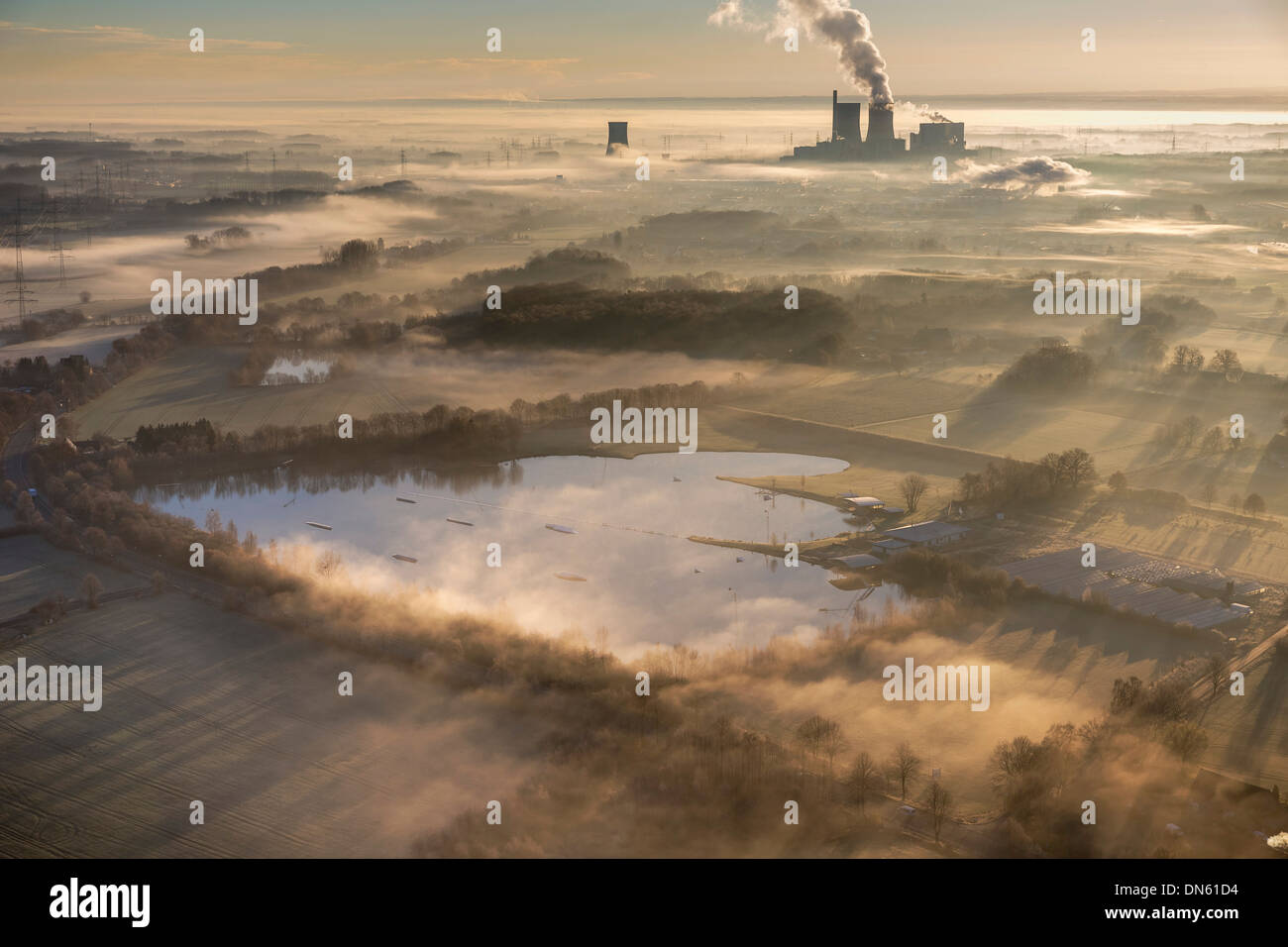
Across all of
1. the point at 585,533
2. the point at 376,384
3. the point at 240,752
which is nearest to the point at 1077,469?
the point at 585,533

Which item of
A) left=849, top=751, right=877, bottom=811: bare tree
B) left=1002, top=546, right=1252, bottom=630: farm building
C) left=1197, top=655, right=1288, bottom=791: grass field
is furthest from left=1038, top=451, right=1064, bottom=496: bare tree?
left=849, top=751, right=877, bottom=811: bare tree

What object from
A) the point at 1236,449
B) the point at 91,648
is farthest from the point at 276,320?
the point at 1236,449

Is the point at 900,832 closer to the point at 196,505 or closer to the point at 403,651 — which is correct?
the point at 403,651

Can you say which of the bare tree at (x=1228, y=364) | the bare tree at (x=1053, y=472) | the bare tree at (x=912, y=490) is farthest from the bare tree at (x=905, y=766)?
the bare tree at (x=1228, y=364)

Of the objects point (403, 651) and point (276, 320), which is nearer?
point (403, 651)

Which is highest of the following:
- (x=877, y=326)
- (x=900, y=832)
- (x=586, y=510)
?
(x=877, y=326)

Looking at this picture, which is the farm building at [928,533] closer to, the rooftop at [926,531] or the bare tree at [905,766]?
the rooftop at [926,531]
